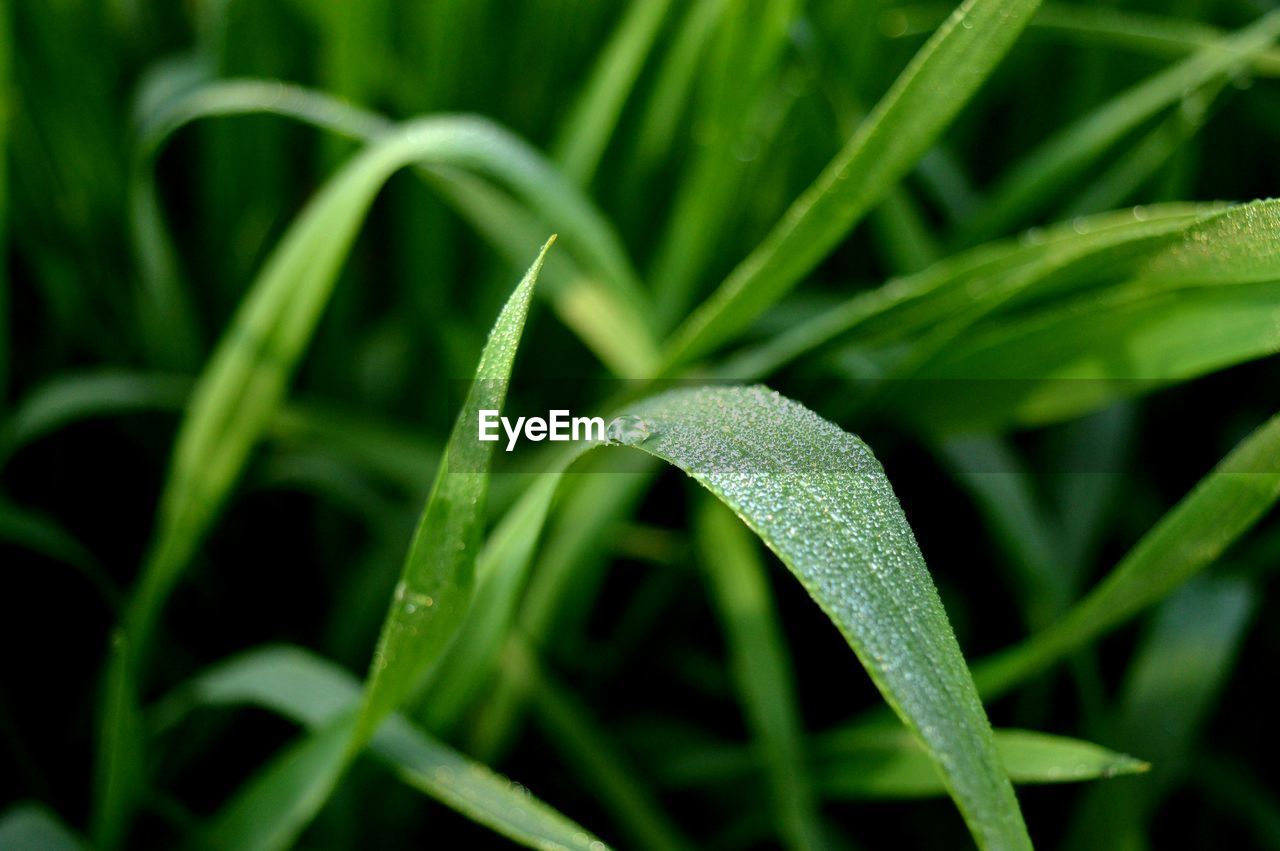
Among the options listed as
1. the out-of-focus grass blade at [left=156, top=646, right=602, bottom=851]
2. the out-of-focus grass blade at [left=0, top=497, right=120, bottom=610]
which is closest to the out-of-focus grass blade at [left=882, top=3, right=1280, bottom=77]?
the out-of-focus grass blade at [left=156, top=646, right=602, bottom=851]

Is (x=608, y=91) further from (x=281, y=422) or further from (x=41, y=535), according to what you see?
(x=41, y=535)

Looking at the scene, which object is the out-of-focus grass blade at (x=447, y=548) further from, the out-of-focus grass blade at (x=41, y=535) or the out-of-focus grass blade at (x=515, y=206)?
the out-of-focus grass blade at (x=41, y=535)

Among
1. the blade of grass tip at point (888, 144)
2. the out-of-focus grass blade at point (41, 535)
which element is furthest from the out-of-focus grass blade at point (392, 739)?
the blade of grass tip at point (888, 144)

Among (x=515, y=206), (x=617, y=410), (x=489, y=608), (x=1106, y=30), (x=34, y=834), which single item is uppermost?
(x=1106, y=30)

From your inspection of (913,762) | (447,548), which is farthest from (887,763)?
(447,548)

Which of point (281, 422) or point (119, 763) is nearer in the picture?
point (119, 763)

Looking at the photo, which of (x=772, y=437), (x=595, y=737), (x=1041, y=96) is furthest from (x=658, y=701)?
(x=1041, y=96)

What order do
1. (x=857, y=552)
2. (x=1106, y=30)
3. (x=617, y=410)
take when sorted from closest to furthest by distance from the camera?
(x=857, y=552) < (x=617, y=410) < (x=1106, y=30)
